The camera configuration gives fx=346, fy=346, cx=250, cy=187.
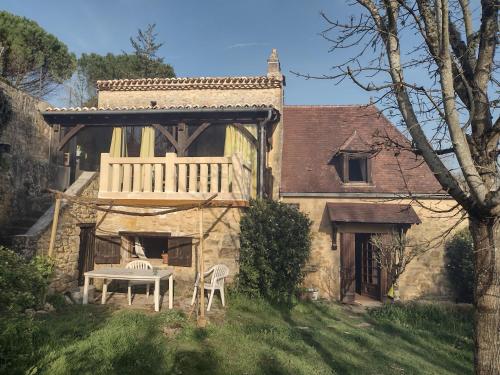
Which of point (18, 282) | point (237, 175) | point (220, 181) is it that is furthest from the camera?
point (220, 181)

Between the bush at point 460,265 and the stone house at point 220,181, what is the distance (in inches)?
12.8

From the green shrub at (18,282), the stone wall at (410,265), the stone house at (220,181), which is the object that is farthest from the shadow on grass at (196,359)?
the stone wall at (410,265)

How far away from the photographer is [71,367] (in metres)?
3.95

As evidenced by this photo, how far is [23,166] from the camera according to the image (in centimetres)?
866

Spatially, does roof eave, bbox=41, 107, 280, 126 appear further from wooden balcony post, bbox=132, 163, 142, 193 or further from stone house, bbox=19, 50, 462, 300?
wooden balcony post, bbox=132, 163, 142, 193

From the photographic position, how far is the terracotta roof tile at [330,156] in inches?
437

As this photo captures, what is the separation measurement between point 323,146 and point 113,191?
7.53 metres

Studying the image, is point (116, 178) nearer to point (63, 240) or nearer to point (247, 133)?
point (63, 240)

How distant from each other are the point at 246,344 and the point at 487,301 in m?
3.58

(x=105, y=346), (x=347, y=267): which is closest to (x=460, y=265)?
(x=347, y=267)

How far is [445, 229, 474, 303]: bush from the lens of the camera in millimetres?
9922

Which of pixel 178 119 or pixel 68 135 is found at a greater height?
pixel 178 119

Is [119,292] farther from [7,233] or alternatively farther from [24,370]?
[24,370]

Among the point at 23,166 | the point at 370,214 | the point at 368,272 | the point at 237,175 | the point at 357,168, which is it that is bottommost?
the point at 368,272
